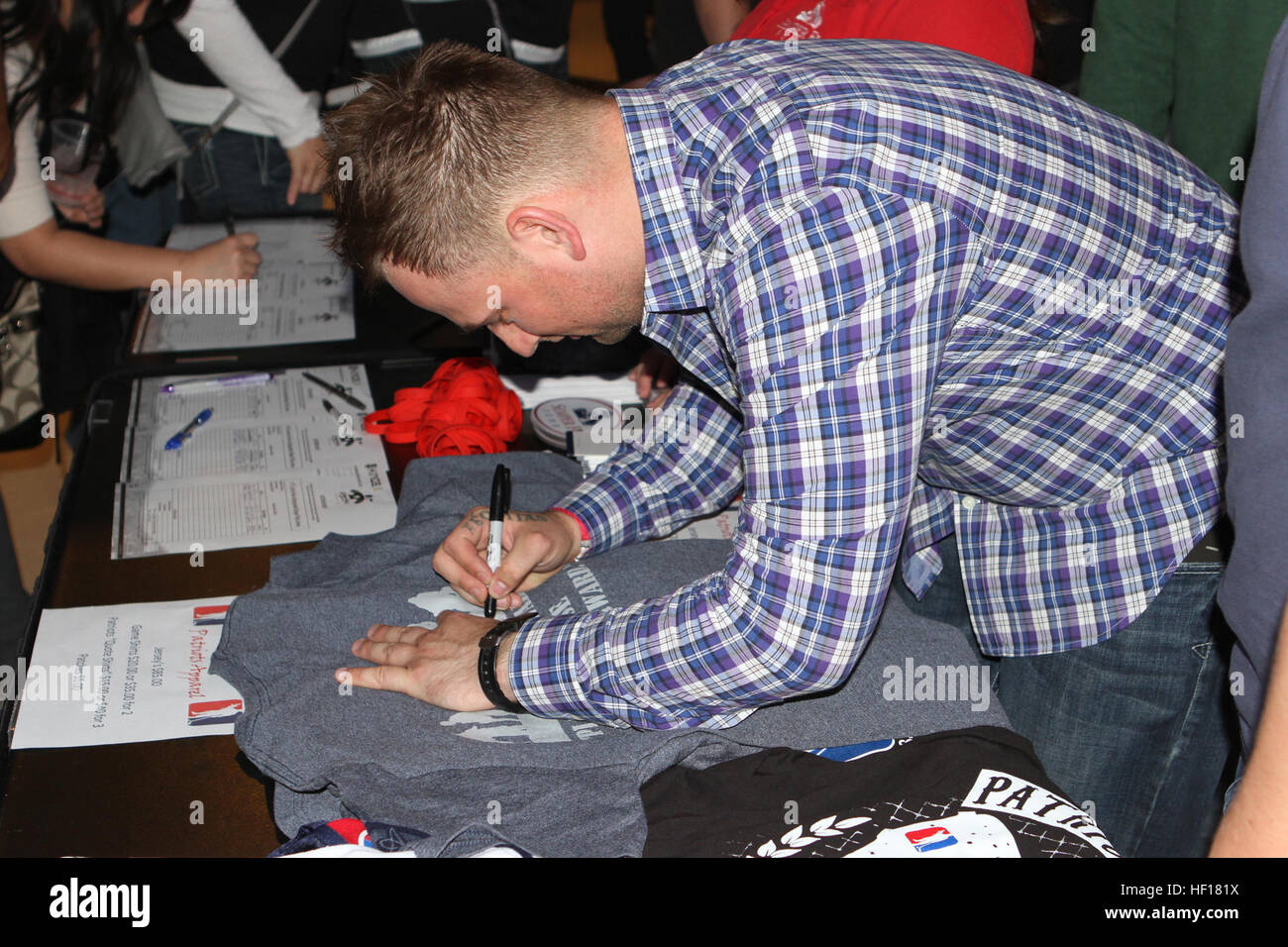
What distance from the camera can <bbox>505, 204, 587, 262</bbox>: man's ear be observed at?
1.00 m

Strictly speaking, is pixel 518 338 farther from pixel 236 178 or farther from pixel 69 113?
pixel 236 178

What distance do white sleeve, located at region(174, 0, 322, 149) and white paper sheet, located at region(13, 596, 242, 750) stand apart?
→ 1.43 meters

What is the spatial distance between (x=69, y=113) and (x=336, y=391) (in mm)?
833

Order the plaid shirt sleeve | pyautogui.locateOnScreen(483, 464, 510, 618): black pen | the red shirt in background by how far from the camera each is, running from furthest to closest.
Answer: the red shirt in background
pyautogui.locateOnScreen(483, 464, 510, 618): black pen
the plaid shirt sleeve

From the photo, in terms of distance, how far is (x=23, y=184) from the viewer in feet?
6.30

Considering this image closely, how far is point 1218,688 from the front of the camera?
133cm

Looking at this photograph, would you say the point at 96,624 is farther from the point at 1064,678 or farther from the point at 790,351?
the point at 1064,678

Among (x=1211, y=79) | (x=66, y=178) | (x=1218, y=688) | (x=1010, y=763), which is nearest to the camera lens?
(x=1010, y=763)

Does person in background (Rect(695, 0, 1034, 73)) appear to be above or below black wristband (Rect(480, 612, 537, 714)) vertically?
above

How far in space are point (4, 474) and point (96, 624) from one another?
226cm

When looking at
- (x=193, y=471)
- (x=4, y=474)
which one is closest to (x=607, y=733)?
(x=193, y=471)

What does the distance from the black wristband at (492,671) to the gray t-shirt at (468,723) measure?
0.02 metres

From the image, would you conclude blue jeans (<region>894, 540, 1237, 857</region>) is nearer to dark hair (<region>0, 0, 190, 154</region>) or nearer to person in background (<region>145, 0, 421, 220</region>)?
dark hair (<region>0, 0, 190, 154</region>)

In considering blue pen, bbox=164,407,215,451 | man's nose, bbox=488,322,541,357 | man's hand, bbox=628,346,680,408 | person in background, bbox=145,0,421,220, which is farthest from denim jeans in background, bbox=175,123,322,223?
man's nose, bbox=488,322,541,357
